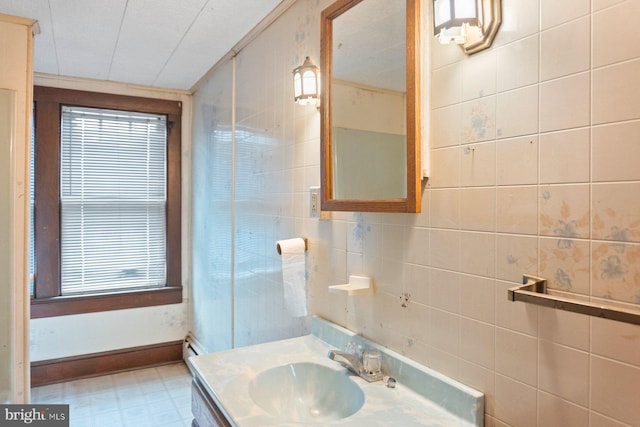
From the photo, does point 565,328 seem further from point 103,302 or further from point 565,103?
point 103,302

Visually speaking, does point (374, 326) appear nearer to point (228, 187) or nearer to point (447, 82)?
point (447, 82)

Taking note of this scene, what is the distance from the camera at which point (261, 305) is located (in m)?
2.11

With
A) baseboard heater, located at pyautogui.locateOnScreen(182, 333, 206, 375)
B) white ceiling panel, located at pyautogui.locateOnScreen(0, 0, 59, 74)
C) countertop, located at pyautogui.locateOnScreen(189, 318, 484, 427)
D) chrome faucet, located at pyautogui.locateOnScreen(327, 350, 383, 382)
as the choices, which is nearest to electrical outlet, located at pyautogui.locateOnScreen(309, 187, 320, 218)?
countertop, located at pyautogui.locateOnScreen(189, 318, 484, 427)

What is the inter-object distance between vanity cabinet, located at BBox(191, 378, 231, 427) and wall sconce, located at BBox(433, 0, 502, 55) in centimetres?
112

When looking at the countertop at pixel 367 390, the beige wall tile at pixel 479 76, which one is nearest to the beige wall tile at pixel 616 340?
the countertop at pixel 367 390

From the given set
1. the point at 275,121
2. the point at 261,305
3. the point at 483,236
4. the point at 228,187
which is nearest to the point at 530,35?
the point at 483,236

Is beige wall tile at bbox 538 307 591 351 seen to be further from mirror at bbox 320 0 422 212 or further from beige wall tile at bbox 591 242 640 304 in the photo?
mirror at bbox 320 0 422 212

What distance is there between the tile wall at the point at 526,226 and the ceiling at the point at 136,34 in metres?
1.27

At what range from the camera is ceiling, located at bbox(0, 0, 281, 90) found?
1889 millimetres

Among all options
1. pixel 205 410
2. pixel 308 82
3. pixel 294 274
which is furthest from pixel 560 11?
pixel 205 410

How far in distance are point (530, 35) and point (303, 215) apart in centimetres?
108

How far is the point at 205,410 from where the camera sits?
1.27m

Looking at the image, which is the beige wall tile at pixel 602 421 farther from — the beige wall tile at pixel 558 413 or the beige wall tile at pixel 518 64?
the beige wall tile at pixel 518 64

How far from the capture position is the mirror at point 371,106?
3.65 ft
